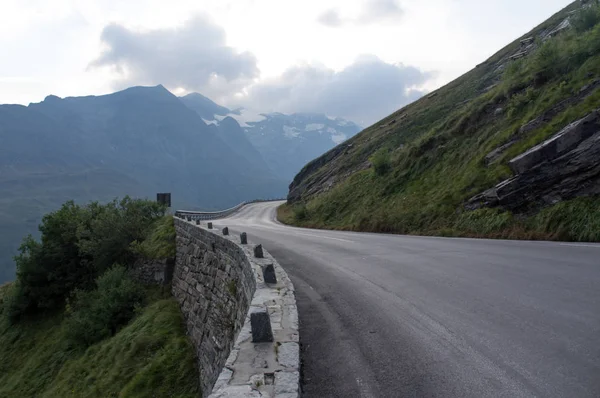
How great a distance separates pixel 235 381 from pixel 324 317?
121 inches

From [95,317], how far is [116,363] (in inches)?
199

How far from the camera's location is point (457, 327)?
5.56 m

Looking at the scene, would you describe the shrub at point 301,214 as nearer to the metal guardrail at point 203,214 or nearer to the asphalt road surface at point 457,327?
the metal guardrail at point 203,214

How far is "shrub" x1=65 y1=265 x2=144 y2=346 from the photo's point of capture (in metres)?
17.3

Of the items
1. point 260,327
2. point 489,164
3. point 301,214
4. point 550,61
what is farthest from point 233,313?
point 301,214

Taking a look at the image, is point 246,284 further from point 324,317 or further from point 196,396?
point 196,396

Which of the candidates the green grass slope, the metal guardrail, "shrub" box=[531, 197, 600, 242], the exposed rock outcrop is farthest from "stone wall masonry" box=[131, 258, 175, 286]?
"shrub" box=[531, 197, 600, 242]

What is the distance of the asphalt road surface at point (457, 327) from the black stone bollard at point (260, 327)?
515mm

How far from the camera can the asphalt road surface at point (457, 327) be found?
13.3 ft

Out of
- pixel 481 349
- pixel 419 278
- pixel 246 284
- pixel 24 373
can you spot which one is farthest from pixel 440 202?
pixel 24 373

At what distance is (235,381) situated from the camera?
3852 millimetres

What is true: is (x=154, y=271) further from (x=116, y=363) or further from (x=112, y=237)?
(x=116, y=363)

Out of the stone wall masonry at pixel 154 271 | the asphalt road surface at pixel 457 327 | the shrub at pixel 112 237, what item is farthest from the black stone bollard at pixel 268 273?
the shrub at pixel 112 237

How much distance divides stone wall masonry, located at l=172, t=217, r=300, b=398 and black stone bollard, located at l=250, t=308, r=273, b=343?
8cm
